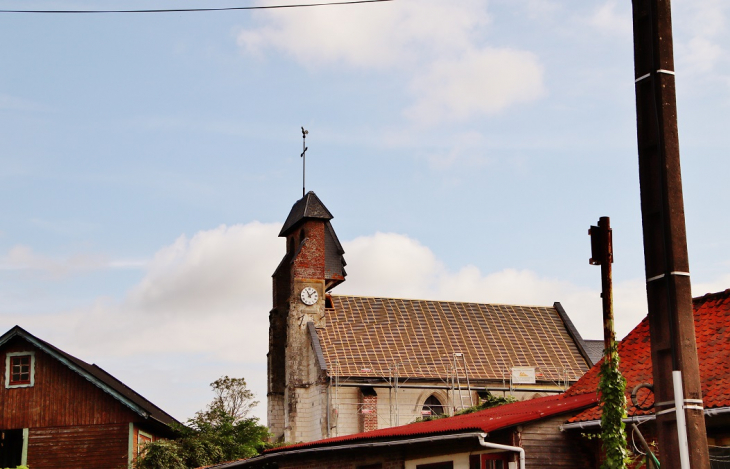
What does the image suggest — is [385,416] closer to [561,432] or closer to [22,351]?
[22,351]

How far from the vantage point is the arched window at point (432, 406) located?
44.9 m

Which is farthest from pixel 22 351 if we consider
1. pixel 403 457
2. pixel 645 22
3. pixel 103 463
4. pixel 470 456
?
pixel 645 22

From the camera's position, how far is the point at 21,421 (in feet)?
103

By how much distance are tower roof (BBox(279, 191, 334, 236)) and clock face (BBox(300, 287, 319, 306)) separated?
12.3ft

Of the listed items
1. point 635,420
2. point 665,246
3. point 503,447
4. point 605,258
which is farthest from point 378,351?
point 665,246

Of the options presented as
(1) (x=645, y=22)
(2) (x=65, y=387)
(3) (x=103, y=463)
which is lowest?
(3) (x=103, y=463)

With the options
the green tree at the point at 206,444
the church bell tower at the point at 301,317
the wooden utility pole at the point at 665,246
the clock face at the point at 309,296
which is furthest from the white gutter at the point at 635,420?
the clock face at the point at 309,296

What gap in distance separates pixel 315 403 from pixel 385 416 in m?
3.52

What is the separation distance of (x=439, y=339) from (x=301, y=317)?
22.8 ft

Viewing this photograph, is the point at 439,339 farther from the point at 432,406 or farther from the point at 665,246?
the point at 665,246

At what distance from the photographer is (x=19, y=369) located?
31.5 metres

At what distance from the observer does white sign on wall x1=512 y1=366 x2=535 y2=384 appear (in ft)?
150

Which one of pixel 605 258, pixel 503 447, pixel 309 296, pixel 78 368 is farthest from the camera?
pixel 309 296

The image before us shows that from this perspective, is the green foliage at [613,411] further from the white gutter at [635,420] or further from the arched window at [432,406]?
the arched window at [432,406]
